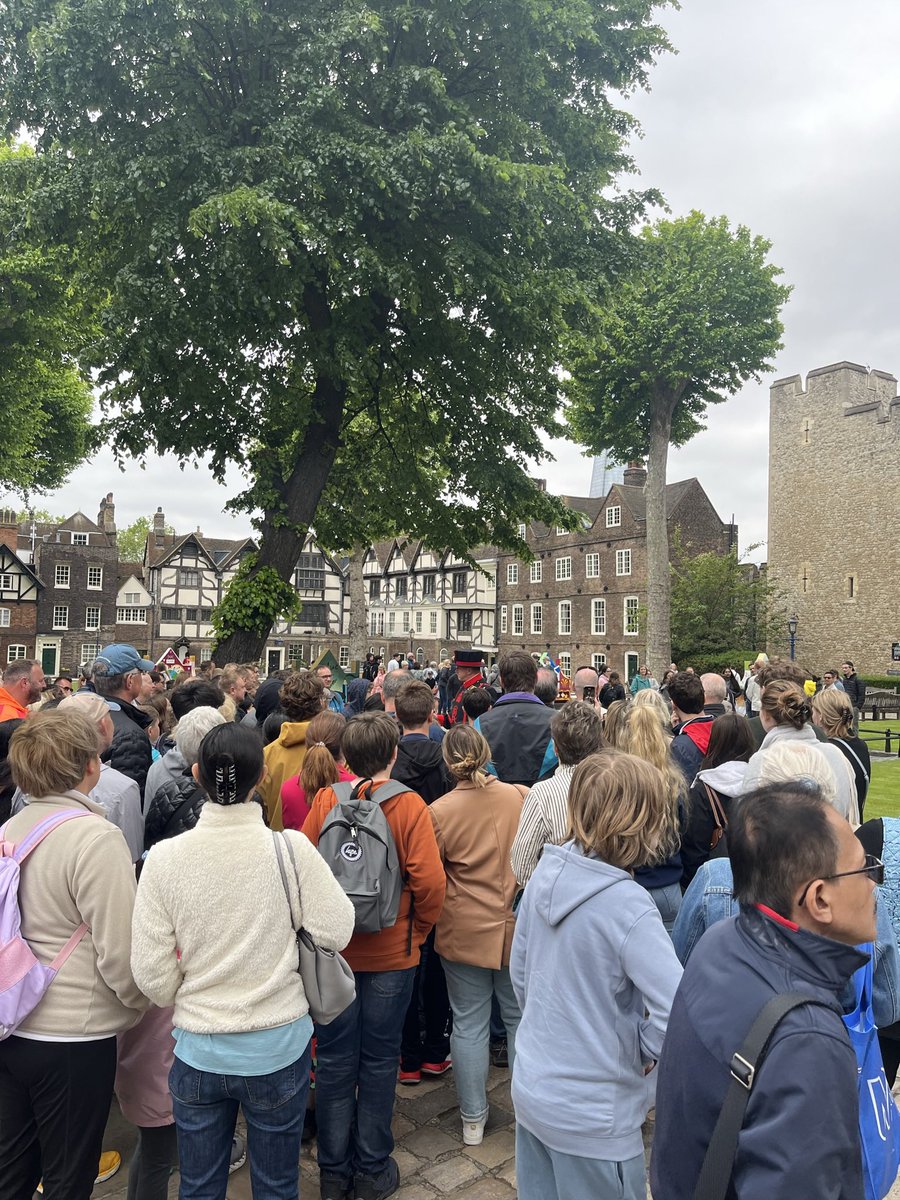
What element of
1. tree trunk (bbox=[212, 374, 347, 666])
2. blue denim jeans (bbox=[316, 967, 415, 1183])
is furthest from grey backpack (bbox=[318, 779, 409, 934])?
tree trunk (bbox=[212, 374, 347, 666])

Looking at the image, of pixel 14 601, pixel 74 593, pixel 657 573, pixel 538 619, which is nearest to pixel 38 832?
pixel 657 573

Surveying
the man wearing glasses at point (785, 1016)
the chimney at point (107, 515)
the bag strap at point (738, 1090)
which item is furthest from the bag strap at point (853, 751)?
the chimney at point (107, 515)

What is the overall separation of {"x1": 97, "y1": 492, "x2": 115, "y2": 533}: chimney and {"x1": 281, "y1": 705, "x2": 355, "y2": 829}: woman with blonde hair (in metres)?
59.0

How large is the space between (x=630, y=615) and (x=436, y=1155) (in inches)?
1623

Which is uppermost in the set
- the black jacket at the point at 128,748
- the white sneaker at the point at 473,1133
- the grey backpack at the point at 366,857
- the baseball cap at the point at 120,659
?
the baseball cap at the point at 120,659

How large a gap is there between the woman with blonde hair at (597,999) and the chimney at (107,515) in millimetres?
→ 61556

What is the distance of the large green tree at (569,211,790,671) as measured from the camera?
27.5 metres

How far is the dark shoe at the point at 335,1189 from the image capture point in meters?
3.56

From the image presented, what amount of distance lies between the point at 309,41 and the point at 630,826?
1064cm

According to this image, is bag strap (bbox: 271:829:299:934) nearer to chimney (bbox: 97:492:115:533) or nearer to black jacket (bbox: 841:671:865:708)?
black jacket (bbox: 841:671:865:708)

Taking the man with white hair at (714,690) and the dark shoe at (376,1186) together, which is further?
the man with white hair at (714,690)

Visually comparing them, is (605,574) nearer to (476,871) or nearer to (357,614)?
(357,614)

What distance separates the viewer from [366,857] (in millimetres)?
3637

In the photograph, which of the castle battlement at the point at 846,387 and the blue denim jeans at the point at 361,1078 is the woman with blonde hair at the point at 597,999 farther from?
the castle battlement at the point at 846,387
